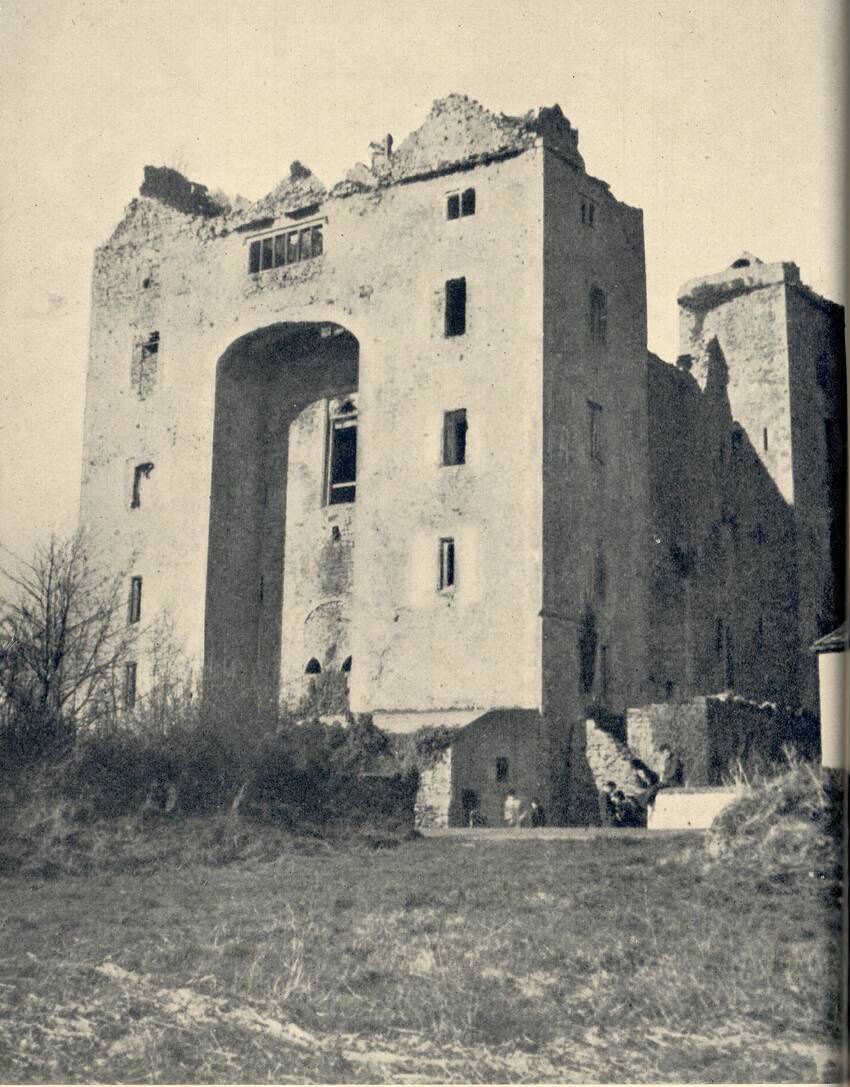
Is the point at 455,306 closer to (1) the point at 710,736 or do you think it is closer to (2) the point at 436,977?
(1) the point at 710,736

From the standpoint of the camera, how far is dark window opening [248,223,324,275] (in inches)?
1239

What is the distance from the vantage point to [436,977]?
487 inches

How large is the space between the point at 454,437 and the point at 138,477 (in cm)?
815

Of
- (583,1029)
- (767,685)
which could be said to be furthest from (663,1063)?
(767,685)

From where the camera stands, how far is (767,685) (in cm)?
3450

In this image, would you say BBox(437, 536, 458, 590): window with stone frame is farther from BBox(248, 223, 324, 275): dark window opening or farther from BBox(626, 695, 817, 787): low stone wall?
BBox(248, 223, 324, 275): dark window opening

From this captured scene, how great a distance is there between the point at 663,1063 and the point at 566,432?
18773 mm

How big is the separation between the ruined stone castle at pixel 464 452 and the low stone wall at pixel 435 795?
0.14 m

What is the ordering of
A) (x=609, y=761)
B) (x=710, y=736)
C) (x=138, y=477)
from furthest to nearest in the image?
(x=138, y=477), (x=609, y=761), (x=710, y=736)

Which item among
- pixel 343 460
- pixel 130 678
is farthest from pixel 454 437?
pixel 130 678

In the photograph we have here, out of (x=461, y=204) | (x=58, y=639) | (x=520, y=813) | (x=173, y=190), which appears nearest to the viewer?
(x=520, y=813)

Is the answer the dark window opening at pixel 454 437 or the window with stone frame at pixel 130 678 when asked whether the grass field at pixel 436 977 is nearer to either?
the dark window opening at pixel 454 437

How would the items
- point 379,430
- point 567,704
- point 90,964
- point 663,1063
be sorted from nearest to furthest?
point 663,1063
point 90,964
point 567,704
point 379,430

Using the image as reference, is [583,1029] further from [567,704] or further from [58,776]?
[567,704]
